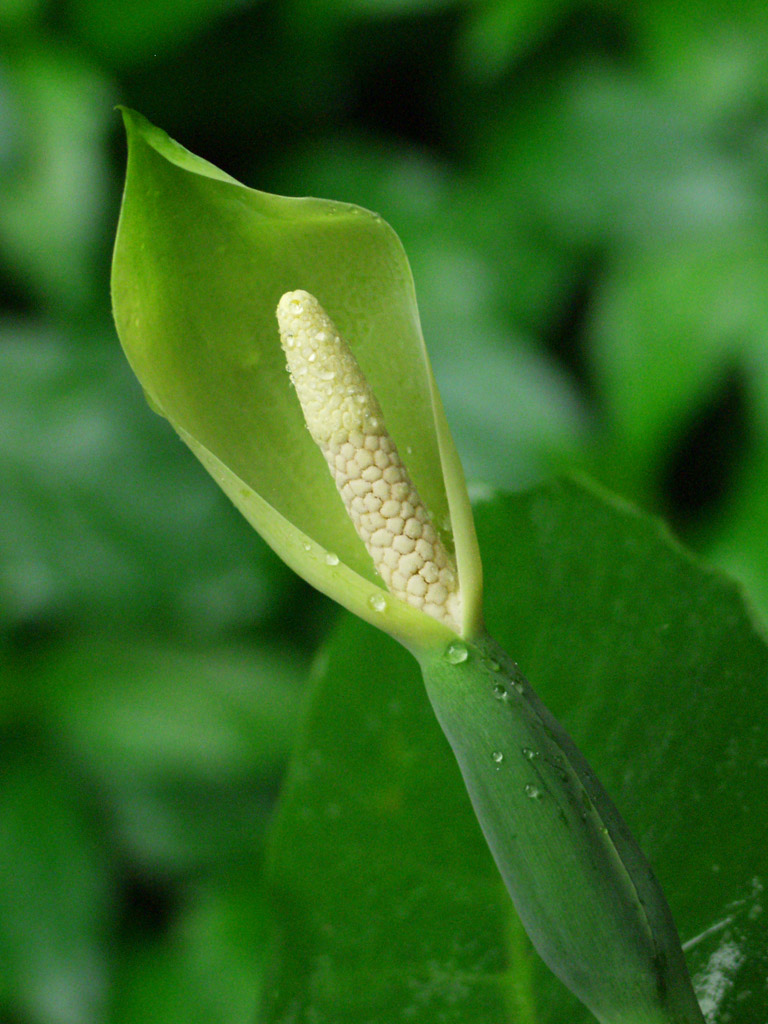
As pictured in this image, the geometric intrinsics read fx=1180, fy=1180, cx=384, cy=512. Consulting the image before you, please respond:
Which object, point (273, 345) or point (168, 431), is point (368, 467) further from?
point (168, 431)

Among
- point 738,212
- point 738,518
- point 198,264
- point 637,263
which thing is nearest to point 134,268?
point 198,264

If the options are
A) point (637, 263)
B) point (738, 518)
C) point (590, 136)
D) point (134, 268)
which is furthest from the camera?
point (590, 136)

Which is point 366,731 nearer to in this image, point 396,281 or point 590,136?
point 396,281

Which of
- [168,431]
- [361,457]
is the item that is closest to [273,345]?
[361,457]

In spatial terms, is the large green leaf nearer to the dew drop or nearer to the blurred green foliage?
the dew drop

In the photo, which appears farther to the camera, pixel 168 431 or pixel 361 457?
pixel 168 431

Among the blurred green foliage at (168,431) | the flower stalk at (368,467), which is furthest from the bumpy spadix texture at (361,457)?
the blurred green foliage at (168,431)

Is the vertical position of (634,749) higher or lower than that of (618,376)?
higher
